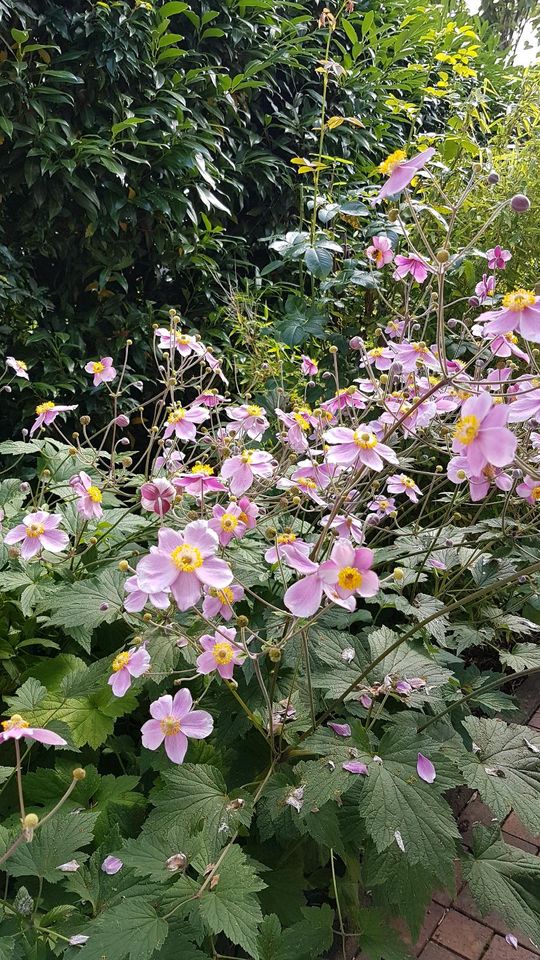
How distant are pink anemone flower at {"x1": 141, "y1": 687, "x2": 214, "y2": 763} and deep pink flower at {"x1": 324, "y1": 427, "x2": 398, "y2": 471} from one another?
1.49 feet

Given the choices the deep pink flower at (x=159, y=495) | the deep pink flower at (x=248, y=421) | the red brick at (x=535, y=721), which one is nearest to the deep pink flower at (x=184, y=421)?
the deep pink flower at (x=248, y=421)

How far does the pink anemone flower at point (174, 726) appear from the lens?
1055mm

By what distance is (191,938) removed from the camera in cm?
98

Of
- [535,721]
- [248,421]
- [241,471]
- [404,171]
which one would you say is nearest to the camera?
[404,171]

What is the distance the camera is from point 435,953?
4.61 feet

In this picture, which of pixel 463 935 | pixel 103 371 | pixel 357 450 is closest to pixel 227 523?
pixel 357 450

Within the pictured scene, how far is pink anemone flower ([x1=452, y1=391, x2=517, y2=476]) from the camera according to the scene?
796 mm

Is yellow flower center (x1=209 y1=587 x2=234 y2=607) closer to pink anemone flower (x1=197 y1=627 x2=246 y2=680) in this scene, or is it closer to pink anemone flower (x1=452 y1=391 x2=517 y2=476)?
pink anemone flower (x1=197 y1=627 x2=246 y2=680)

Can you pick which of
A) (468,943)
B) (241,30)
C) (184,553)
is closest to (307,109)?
(241,30)

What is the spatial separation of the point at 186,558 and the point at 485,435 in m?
0.44

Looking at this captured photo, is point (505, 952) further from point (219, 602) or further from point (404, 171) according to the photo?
point (404, 171)

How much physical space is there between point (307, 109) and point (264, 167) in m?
0.55

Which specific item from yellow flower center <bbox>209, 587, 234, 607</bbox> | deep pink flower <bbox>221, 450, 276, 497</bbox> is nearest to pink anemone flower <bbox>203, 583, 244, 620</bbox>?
yellow flower center <bbox>209, 587, 234, 607</bbox>

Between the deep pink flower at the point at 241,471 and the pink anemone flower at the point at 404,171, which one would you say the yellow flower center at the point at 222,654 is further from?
the pink anemone flower at the point at 404,171
